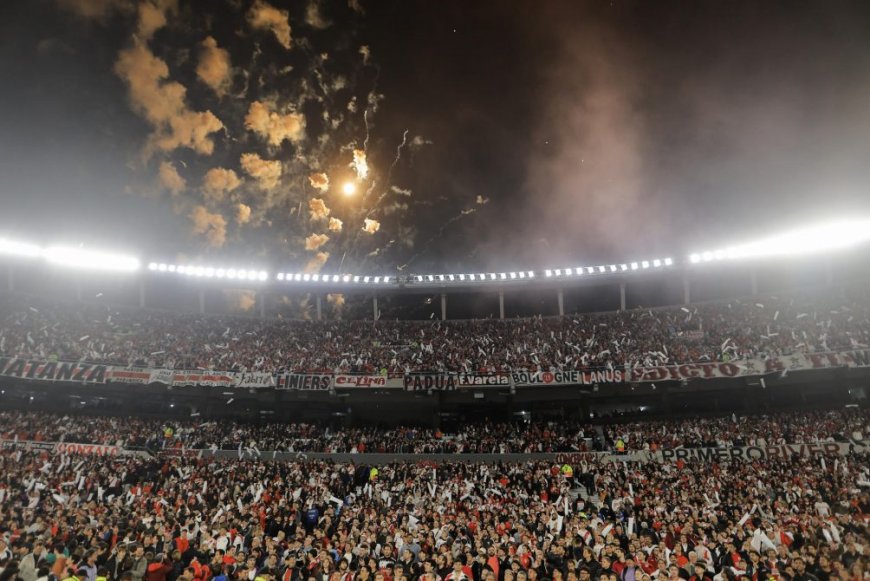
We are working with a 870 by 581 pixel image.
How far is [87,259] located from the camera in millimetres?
42094

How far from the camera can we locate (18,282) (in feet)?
149

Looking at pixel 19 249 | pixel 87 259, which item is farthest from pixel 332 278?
pixel 19 249

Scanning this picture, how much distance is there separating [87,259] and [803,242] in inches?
2031

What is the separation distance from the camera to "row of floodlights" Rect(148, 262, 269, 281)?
4512 cm

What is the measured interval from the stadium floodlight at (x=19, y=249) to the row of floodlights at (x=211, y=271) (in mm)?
7535

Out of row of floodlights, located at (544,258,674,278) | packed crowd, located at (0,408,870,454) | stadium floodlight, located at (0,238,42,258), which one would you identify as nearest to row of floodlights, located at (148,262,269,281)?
stadium floodlight, located at (0,238,42,258)

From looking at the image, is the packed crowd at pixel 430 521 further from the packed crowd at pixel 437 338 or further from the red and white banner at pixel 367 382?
the red and white banner at pixel 367 382

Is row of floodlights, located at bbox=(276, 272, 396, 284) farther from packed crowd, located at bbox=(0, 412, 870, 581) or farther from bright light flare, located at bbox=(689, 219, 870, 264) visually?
bright light flare, located at bbox=(689, 219, 870, 264)

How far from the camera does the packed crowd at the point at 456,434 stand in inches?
1153

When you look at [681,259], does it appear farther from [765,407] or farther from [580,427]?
[580,427]

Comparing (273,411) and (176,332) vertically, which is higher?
(176,332)

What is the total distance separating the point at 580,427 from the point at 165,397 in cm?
2865

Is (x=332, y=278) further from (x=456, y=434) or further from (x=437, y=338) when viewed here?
(x=456, y=434)

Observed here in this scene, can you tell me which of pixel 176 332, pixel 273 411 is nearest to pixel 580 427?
pixel 273 411
